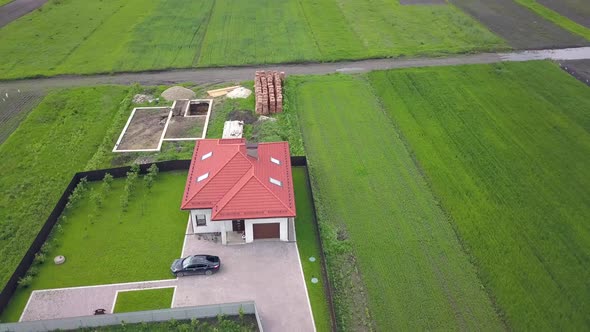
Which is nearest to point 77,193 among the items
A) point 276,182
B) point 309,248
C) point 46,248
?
point 46,248

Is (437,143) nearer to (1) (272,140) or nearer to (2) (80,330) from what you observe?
(1) (272,140)

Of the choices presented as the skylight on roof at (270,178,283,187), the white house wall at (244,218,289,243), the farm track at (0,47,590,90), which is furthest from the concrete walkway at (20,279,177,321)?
the farm track at (0,47,590,90)

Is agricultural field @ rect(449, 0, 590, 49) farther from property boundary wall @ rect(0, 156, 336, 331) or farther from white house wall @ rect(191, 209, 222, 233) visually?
white house wall @ rect(191, 209, 222, 233)

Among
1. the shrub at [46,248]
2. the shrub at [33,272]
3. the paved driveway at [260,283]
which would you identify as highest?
the shrub at [46,248]

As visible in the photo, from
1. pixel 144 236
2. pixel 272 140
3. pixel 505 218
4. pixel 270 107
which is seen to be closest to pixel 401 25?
pixel 270 107

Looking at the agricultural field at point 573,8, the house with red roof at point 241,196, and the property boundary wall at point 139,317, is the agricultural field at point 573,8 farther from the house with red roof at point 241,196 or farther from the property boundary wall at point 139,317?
the property boundary wall at point 139,317

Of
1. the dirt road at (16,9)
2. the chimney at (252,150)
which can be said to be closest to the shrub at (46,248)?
the chimney at (252,150)
